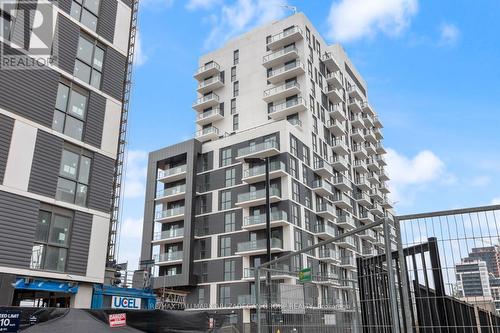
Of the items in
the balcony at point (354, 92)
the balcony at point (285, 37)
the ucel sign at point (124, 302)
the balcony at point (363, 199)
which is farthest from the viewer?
the balcony at point (354, 92)

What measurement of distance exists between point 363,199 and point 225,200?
23249mm

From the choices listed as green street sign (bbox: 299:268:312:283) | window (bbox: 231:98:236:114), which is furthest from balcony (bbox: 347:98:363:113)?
green street sign (bbox: 299:268:312:283)

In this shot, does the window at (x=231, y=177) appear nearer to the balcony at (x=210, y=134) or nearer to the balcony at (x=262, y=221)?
the balcony at (x=262, y=221)

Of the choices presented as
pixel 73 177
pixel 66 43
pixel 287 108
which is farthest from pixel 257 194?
pixel 66 43

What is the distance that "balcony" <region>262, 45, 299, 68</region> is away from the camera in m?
54.2

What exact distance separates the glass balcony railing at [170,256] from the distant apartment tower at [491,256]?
46.0m

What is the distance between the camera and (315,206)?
2014 inches

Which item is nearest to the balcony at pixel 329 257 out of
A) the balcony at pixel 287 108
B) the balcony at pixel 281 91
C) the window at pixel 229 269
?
the window at pixel 229 269

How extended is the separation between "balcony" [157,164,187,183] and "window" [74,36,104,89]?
109ft

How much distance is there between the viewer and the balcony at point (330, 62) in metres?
61.2

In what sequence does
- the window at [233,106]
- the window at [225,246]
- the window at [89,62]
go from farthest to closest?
1. the window at [233,106]
2. the window at [225,246]
3. the window at [89,62]

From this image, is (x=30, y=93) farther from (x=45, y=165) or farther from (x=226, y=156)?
(x=226, y=156)

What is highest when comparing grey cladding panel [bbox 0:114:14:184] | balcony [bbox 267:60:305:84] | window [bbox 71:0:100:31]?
balcony [bbox 267:60:305:84]

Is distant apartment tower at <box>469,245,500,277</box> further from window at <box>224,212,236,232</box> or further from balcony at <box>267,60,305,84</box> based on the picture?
balcony at <box>267,60,305,84</box>
